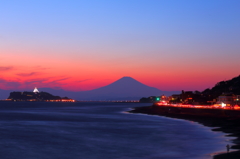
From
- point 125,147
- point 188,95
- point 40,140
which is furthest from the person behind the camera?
point 188,95

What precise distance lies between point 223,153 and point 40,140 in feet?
63.4

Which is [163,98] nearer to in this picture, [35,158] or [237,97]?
[237,97]

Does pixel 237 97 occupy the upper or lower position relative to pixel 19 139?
upper

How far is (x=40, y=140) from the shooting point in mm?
33594

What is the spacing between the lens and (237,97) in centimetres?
9538

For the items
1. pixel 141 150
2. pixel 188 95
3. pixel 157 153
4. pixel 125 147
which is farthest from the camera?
pixel 188 95

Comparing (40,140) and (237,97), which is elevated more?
(237,97)

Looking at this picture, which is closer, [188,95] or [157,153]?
[157,153]

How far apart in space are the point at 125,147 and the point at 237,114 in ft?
97.5

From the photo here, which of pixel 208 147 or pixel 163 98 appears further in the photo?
pixel 163 98

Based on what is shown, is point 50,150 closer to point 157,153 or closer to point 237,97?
point 157,153

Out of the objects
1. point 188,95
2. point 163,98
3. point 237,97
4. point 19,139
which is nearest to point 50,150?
point 19,139

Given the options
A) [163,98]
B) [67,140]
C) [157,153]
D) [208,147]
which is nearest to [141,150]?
[157,153]

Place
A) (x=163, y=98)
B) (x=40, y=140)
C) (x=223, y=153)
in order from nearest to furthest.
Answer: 1. (x=223, y=153)
2. (x=40, y=140)
3. (x=163, y=98)
